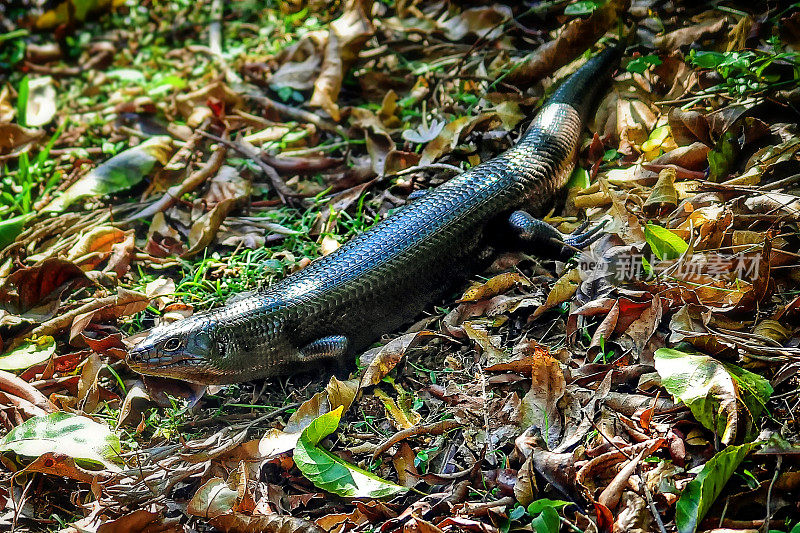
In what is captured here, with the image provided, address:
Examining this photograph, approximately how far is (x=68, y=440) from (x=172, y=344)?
23.8 inches

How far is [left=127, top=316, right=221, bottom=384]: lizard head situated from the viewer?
11.5 feet

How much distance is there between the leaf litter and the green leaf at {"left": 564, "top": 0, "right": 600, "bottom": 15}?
1.2 inches

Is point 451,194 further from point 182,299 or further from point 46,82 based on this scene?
point 46,82

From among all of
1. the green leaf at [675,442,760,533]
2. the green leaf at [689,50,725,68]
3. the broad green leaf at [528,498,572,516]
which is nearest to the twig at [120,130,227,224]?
the green leaf at [689,50,725,68]

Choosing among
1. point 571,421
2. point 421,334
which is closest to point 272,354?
point 421,334

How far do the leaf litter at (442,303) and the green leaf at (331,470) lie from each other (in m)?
0.01

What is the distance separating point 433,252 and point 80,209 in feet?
8.48

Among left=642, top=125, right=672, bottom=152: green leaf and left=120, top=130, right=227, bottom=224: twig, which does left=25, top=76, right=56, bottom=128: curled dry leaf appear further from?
left=642, top=125, right=672, bottom=152: green leaf

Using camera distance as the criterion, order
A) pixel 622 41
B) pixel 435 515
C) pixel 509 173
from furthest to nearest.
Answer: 1. pixel 622 41
2. pixel 509 173
3. pixel 435 515

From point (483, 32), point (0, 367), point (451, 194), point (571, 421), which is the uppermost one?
point (483, 32)

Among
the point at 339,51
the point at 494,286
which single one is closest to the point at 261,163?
the point at 339,51

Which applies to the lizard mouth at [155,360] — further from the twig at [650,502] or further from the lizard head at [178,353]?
the twig at [650,502]

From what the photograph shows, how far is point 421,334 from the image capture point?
3.68 metres

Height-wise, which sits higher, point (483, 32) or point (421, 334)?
point (483, 32)
